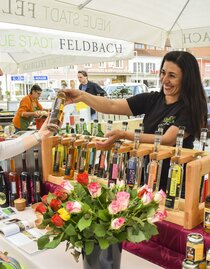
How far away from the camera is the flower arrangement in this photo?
0.99m

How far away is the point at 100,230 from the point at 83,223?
6cm

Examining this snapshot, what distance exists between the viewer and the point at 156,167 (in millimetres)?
1363

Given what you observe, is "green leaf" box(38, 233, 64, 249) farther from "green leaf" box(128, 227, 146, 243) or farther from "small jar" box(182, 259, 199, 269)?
"small jar" box(182, 259, 199, 269)

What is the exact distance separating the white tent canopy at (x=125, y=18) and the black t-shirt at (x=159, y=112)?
0.76 meters

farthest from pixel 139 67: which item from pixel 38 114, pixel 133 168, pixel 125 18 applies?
pixel 133 168

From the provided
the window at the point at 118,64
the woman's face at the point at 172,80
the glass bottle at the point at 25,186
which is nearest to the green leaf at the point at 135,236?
the glass bottle at the point at 25,186

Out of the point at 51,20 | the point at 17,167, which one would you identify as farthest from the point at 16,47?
the point at 17,167

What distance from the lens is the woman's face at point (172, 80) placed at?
6.08 ft

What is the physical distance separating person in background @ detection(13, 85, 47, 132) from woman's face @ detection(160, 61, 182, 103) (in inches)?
118

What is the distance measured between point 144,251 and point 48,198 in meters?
0.49

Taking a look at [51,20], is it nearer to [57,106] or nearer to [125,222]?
[57,106]

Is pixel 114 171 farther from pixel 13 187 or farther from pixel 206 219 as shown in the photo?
pixel 13 187

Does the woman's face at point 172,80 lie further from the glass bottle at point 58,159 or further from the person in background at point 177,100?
the glass bottle at point 58,159

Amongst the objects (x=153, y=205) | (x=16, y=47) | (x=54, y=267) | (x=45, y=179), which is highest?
(x=16, y=47)
